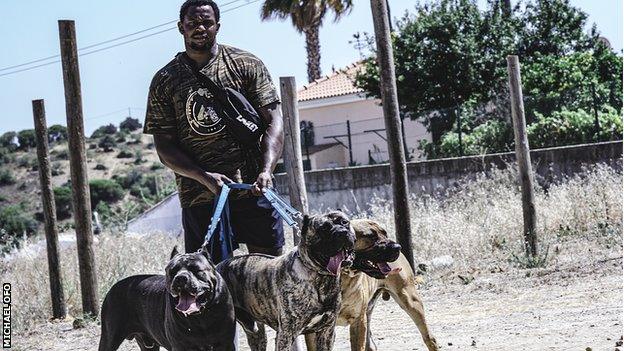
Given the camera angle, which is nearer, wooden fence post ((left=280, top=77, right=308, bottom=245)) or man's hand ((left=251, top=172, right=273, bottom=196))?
man's hand ((left=251, top=172, right=273, bottom=196))

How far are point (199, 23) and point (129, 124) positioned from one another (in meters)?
69.4

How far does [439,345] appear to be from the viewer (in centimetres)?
829

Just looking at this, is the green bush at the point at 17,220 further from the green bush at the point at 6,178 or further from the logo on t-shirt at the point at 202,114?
the logo on t-shirt at the point at 202,114

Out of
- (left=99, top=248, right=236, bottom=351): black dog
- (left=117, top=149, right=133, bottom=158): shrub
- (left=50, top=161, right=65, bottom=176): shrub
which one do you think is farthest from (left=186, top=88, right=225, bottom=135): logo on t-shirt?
(left=117, top=149, right=133, bottom=158): shrub

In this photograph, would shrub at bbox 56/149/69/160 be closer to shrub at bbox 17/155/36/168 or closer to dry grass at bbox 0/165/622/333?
shrub at bbox 17/155/36/168

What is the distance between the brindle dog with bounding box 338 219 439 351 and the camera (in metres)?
6.52

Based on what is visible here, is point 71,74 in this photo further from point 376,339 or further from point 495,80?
point 495,80

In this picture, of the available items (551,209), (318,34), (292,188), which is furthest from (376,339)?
(318,34)

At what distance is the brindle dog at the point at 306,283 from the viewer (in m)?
5.61

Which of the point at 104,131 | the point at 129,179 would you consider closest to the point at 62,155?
the point at 129,179

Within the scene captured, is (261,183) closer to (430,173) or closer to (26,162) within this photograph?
(430,173)

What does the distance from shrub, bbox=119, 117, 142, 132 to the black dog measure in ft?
220

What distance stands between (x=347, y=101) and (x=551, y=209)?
2575cm

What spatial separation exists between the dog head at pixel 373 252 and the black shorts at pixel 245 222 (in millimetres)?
523
